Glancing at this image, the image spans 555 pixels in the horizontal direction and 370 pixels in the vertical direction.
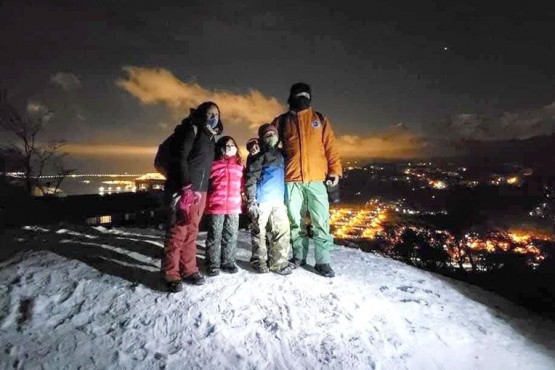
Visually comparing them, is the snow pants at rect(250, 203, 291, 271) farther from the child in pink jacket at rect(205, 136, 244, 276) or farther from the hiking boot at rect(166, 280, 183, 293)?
the hiking boot at rect(166, 280, 183, 293)

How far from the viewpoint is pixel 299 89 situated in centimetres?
571

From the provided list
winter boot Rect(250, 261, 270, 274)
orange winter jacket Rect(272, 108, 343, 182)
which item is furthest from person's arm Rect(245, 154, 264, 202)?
winter boot Rect(250, 261, 270, 274)

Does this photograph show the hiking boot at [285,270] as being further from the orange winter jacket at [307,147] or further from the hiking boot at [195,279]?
the orange winter jacket at [307,147]

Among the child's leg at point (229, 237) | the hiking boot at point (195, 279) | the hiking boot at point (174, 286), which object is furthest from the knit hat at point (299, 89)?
the hiking boot at point (174, 286)

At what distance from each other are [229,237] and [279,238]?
2.50ft

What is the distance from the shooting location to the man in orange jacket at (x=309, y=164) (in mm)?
5598

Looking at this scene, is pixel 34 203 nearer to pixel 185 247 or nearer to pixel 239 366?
pixel 185 247

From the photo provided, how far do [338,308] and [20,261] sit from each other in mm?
4844

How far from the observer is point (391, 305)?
17.3 ft

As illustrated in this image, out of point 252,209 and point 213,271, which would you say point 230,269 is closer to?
point 213,271

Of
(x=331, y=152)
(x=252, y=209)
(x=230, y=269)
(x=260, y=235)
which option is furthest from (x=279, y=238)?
(x=331, y=152)

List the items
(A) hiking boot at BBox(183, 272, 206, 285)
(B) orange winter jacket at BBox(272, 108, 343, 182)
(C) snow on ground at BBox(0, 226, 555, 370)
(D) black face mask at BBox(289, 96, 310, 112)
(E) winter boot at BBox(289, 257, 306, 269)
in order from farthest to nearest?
(E) winter boot at BBox(289, 257, 306, 269), (D) black face mask at BBox(289, 96, 310, 112), (B) orange winter jacket at BBox(272, 108, 343, 182), (A) hiking boot at BBox(183, 272, 206, 285), (C) snow on ground at BBox(0, 226, 555, 370)

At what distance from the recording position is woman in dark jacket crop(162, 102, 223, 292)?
4484 millimetres

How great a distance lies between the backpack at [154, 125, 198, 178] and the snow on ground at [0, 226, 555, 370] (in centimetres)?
156
